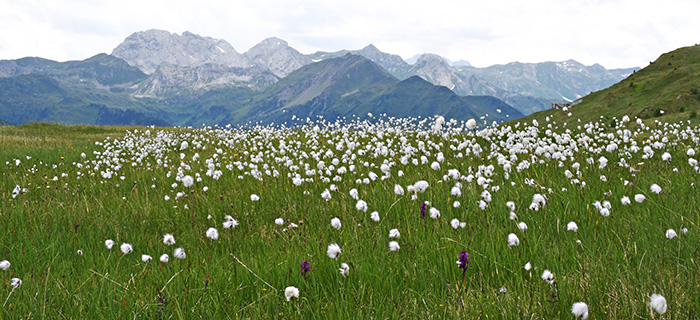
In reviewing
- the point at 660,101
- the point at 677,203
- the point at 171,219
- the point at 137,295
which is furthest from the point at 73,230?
the point at 660,101

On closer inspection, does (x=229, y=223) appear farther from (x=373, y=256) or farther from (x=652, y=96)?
(x=652, y=96)

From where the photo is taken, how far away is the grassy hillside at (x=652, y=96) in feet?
64.7

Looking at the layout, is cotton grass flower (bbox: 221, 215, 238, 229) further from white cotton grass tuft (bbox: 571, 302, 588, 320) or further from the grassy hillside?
the grassy hillside

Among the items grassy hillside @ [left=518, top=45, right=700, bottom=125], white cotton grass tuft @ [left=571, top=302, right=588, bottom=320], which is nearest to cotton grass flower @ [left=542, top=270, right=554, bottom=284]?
white cotton grass tuft @ [left=571, top=302, right=588, bottom=320]

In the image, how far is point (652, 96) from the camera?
24.5 meters

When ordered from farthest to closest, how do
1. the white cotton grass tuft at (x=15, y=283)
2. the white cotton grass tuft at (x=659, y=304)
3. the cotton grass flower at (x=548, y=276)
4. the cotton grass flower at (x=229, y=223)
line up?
1. the cotton grass flower at (x=229, y=223)
2. the white cotton grass tuft at (x=15, y=283)
3. the cotton grass flower at (x=548, y=276)
4. the white cotton grass tuft at (x=659, y=304)

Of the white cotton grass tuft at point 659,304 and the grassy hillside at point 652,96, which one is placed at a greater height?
the grassy hillside at point 652,96

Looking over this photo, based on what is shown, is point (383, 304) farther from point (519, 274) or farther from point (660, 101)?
point (660, 101)

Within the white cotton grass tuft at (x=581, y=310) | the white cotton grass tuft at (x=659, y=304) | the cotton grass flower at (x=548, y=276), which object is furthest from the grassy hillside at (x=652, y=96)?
the white cotton grass tuft at (x=581, y=310)

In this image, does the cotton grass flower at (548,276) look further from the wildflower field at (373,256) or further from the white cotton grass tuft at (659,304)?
the white cotton grass tuft at (659,304)

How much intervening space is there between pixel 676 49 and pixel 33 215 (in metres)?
49.9

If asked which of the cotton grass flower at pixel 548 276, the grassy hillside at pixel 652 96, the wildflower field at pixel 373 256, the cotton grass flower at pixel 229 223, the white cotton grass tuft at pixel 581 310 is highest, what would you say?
the grassy hillside at pixel 652 96

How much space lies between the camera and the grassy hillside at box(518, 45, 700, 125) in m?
19.7

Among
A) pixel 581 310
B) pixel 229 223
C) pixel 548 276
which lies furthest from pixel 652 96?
pixel 229 223
